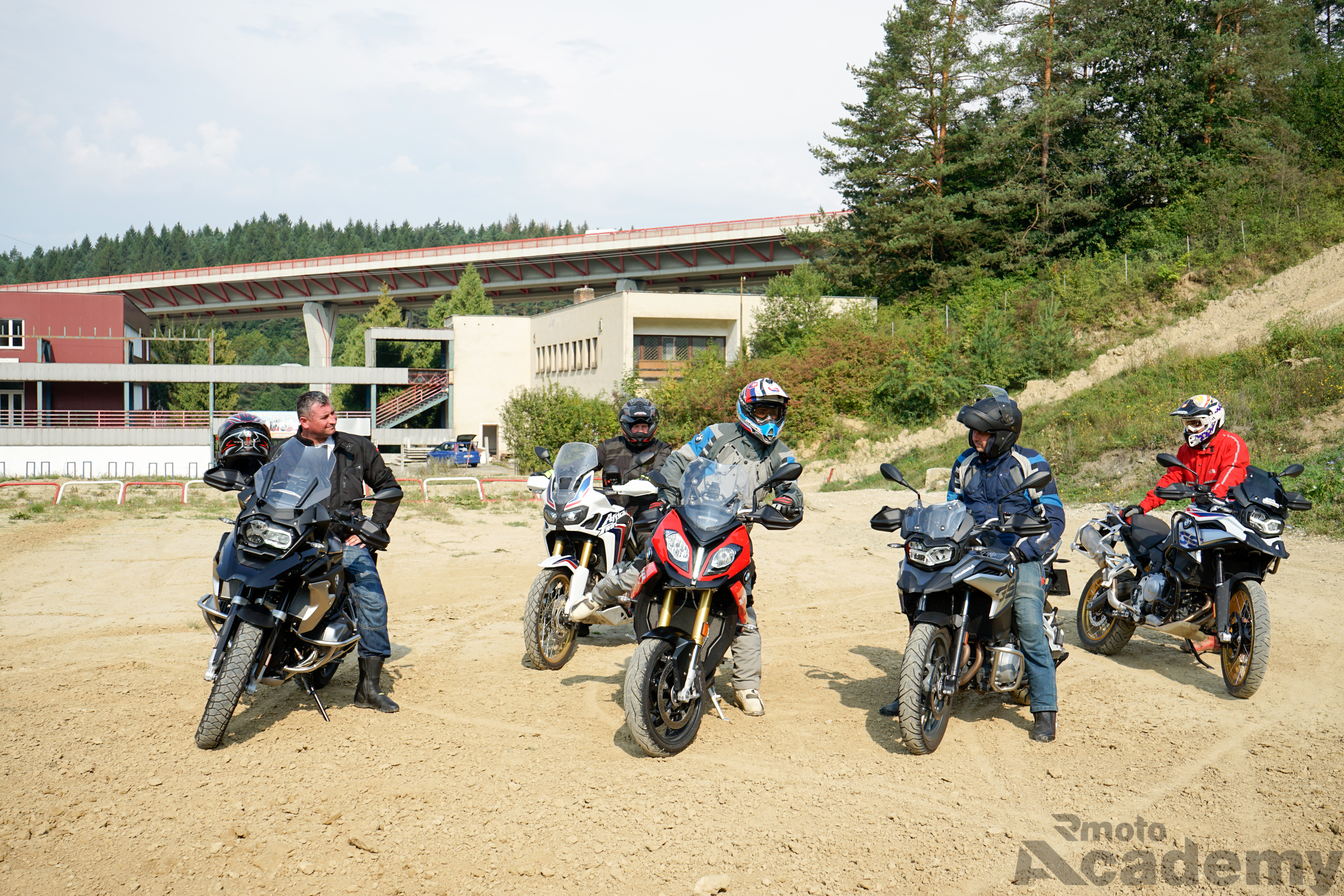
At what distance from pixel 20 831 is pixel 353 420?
51539 mm

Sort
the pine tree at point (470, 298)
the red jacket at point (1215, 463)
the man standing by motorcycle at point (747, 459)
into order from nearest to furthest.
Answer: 1. the man standing by motorcycle at point (747, 459)
2. the red jacket at point (1215, 463)
3. the pine tree at point (470, 298)

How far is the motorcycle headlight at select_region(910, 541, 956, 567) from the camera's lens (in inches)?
205

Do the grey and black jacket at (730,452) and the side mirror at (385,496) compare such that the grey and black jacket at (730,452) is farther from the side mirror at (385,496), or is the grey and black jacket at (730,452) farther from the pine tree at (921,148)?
the pine tree at (921,148)

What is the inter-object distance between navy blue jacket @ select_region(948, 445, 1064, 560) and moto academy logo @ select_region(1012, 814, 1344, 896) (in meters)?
1.83

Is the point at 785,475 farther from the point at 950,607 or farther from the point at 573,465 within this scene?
the point at 573,465

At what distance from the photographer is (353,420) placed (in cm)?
5319

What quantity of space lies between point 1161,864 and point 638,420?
5169 mm

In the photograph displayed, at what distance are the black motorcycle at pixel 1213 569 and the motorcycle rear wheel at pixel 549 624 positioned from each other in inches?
179

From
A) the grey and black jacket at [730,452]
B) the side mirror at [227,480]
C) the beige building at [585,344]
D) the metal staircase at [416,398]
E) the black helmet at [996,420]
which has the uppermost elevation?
the beige building at [585,344]

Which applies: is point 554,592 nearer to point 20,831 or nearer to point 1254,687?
point 20,831

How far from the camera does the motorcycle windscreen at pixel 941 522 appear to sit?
525 cm

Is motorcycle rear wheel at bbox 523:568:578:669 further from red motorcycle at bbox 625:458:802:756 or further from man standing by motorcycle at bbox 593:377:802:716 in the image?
red motorcycle at bbox 625:458:802:756

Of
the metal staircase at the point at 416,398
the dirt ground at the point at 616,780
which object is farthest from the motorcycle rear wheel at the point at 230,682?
the metal staircase at the point at 416,398

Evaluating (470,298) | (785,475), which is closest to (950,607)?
(785,475)
